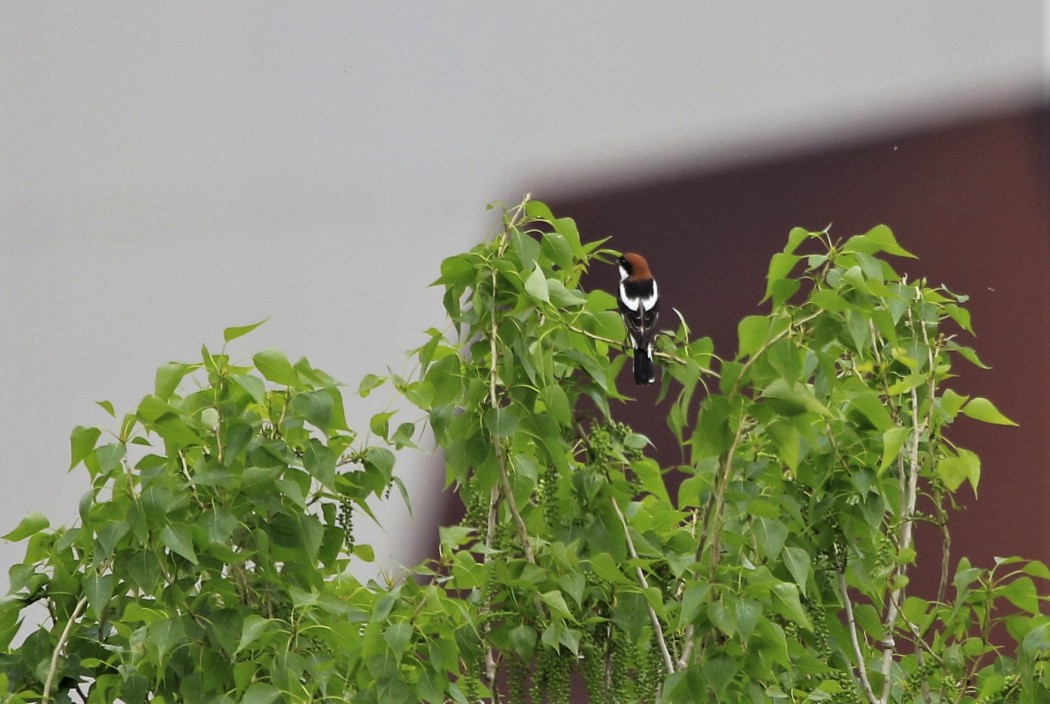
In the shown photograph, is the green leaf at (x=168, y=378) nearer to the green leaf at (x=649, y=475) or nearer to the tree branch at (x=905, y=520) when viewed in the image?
the green leaf at (x=649, y=475)

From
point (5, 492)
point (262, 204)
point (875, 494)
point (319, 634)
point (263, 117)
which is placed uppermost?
point (263, 117)

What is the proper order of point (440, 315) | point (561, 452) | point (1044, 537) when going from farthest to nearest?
point (440, 315) < point (1044, 537) < point (561, 452)

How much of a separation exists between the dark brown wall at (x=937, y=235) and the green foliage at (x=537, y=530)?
122 centimetres

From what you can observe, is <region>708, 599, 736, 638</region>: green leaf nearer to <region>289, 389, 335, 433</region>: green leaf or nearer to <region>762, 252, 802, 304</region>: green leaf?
<region>762, 252, 802, 304</region>: green leaf

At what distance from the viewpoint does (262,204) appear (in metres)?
2.43

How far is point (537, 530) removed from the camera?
3.44 feet

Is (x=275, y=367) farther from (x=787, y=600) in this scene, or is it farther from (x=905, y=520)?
(x=905, y=520)

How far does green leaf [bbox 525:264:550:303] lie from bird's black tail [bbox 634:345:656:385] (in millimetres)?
118

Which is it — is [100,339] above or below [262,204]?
below

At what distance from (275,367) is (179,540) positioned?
144mm

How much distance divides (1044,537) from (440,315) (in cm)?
115

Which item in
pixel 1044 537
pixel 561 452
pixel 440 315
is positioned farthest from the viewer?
pixel 440 315

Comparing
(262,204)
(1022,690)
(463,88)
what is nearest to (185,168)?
(262,204)

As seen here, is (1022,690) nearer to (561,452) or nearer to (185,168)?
(561,452)
